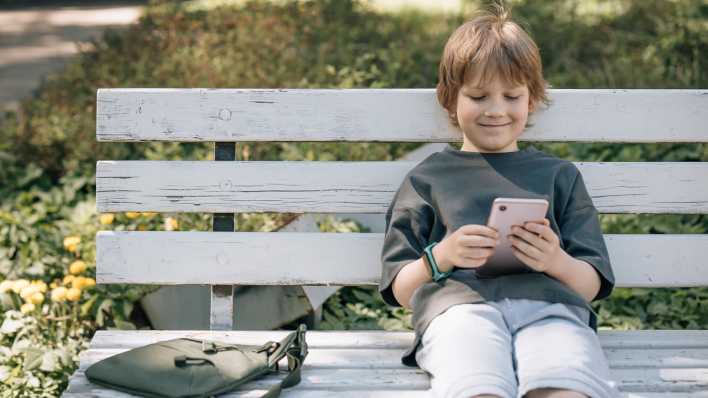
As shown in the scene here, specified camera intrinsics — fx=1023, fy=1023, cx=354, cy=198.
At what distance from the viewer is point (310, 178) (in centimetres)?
301

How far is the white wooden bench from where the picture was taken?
2979 mm

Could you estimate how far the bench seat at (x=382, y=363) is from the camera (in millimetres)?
2539

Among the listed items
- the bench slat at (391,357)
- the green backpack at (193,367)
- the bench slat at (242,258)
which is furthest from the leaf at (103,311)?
the green backpack at (193,367)

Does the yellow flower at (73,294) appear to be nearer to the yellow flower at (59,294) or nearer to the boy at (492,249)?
the yellow flower at (59,294)

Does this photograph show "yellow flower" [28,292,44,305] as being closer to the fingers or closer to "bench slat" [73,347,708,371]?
"bench slat" [73,347,708,371]

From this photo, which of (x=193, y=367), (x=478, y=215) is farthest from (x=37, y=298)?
(x=478, y=215)

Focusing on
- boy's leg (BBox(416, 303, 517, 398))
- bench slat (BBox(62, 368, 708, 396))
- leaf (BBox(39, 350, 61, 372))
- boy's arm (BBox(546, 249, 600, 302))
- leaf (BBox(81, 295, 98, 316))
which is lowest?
leaf (BBox(39, 350, 61, 372))

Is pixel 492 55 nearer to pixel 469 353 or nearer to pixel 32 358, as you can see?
pixel 469 353

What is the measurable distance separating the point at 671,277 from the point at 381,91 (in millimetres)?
1032

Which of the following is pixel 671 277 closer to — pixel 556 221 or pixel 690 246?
pixel 690 246

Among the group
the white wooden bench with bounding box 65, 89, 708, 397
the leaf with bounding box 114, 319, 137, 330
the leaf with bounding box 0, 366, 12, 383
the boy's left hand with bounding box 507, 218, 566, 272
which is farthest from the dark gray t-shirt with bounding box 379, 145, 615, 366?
the leaf with bounding box 0, 366, 12, 383

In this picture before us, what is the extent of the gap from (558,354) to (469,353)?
0.20m

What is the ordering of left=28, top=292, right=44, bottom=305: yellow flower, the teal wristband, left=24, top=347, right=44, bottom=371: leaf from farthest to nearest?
left=28, top=292, right=44, bottom=305: yellow flower < left=24, top=347, right=44, bottom=371: leaf < the teal wristband

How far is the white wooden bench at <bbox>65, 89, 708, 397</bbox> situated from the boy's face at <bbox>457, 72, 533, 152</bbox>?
10.2 inches
